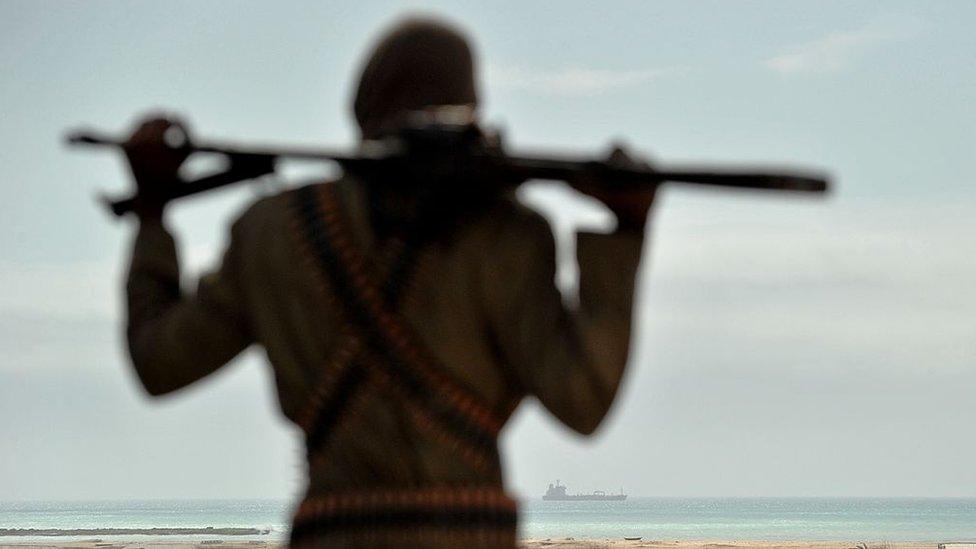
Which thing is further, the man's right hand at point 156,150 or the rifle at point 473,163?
the man's right hand at point 156,150

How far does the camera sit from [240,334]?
4.48 m

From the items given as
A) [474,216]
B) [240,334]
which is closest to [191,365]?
[240,334]

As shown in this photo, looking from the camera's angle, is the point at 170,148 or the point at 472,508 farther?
the point at 170,148

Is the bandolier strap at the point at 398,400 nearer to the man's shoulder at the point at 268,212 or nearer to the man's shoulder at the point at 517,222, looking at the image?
the man's shoulder at the point at 268,212

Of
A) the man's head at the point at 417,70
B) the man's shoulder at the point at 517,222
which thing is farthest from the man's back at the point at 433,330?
the man's head at the point at 417,70

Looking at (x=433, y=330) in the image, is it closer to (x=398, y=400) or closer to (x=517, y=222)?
(x=398, y=400)

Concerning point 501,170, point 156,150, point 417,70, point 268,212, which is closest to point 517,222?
point 501,170

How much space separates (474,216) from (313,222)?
450 millimetres

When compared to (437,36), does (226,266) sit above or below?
below

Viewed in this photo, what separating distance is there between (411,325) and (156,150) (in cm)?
92

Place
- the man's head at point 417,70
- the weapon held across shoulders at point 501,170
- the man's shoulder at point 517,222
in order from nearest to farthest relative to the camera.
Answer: the weapon held across shoulders at point 501,170 < the man's shoulder at point 517,222 < the man's head at point 417,70

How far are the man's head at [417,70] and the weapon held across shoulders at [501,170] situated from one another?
0.13 m

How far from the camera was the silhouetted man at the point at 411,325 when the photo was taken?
13.4 ft

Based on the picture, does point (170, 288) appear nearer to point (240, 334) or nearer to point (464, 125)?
point (240, 334)
